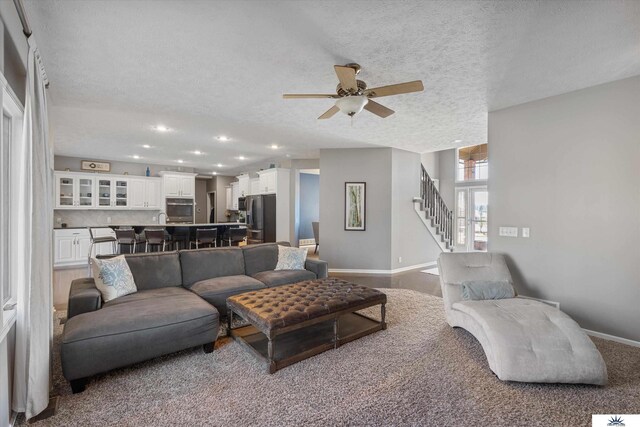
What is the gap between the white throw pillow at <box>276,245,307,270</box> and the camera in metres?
4.46

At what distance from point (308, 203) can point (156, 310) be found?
24.3ft

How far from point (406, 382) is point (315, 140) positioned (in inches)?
174

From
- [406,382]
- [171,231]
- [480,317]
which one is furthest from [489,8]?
[171,231]

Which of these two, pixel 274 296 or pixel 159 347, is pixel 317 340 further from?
pixel 159 347

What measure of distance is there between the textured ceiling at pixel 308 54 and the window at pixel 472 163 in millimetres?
4364

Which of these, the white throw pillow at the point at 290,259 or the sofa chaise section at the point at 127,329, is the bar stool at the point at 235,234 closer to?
the white throw pillow at the point at 290,259

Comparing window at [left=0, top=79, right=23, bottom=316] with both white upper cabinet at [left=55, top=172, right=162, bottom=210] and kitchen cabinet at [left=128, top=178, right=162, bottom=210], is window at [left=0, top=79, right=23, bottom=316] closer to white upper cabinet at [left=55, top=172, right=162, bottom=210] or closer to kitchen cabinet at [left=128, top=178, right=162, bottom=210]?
white upper cabinet at [left=55, top=172, right=162, bottom=210]

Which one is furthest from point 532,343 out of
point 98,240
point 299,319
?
point 98,240

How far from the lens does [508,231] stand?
3.95 m

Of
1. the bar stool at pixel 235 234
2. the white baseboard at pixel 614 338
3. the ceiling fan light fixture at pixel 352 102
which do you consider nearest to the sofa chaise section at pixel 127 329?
the ceiling fan light fixture at pixel 352 102

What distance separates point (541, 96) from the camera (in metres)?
3.54

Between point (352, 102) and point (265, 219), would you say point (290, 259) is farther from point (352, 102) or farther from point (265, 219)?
point (265, 219)

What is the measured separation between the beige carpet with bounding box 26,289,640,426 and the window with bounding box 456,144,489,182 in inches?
247

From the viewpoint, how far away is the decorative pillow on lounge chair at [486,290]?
3.16 m
